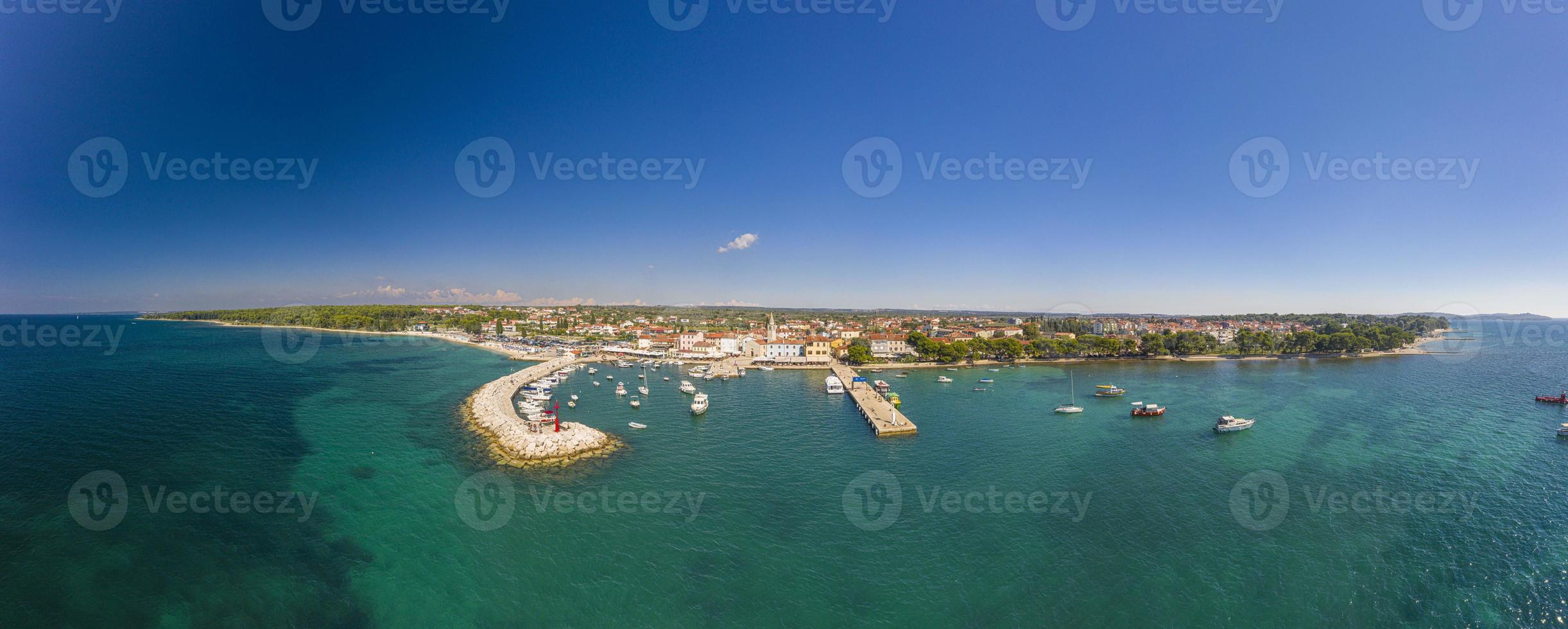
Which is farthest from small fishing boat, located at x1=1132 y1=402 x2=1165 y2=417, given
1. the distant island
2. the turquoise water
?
the distant island

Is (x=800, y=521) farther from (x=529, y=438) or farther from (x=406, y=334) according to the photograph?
(x=406, y=334)

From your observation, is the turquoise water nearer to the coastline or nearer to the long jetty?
the long jetty

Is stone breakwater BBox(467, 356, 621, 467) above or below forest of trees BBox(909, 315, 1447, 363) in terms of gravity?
below

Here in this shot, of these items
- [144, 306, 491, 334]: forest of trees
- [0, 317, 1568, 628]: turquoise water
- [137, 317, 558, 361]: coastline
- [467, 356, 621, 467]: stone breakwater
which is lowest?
[0, 317, 1568, 628]: turquoise water

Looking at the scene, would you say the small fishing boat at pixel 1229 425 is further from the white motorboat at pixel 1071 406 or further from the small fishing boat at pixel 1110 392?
the small fishing boat at pixel 1110 392

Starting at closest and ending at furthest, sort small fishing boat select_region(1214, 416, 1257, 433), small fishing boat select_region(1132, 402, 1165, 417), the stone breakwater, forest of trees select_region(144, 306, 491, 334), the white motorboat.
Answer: the stone breakwater
small fishing boat select_region(1214, 416, 1257, 433)
small fishing boat select_region(1132, 402, 1165, 417)
the white motorboat
forest of trees select_region(144, 306, 491, 334)
